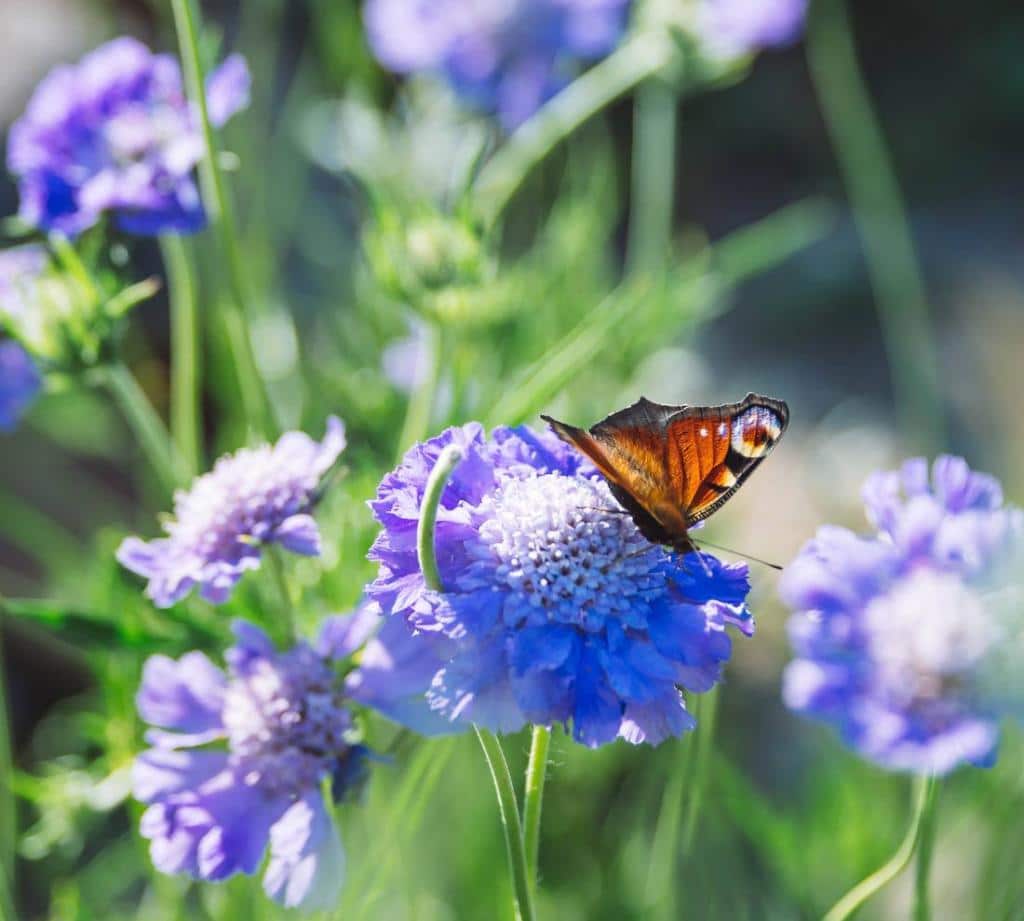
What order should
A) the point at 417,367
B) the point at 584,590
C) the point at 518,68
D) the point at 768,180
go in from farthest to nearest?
the point at 768,180, the point at 518,68, the point at 417,367, the point at 584,590

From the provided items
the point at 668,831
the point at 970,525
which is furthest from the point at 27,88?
the point at 970,525

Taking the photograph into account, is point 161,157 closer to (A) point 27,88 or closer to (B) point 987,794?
(B) point 987,794

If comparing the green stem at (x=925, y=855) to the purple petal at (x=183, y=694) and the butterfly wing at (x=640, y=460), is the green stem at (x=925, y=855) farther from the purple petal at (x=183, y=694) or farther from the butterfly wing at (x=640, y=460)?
the purple petal at (x=183, y=694)

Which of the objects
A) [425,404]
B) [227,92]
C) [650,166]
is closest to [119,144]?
[227,92]

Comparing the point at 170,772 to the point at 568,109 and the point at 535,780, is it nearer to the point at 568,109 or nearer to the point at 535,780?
the point at 535,780

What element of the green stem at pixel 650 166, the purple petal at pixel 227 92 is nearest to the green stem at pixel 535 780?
the purple petal at pixel 227 92
